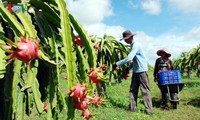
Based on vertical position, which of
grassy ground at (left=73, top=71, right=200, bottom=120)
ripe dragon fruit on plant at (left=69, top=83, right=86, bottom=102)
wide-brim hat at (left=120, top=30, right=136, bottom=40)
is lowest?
grassy ground at (left=73, top=71, right=200, bottom=120)

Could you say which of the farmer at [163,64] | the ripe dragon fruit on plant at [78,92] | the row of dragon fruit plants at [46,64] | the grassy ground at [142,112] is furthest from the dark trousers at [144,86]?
the ripe dragon fruit on plant at [78,92]

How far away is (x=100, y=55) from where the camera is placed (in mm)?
7566

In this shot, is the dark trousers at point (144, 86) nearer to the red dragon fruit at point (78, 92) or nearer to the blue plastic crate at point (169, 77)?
the blue plastic crate at point (169, 77)

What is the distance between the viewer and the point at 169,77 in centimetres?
694

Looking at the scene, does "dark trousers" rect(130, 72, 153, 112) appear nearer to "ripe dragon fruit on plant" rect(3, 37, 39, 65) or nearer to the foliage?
the foliage

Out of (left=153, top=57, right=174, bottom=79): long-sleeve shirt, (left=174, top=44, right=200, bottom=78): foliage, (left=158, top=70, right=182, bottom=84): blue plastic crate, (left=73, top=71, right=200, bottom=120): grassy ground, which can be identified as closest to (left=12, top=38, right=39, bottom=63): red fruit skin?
(left=73, top=71, right=200, bottom=120): grassy ground

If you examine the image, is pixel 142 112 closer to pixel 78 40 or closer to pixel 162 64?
pixel 162 64

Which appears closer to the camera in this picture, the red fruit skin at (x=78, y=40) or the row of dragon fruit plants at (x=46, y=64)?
the row of dragon fruit plants at (x=46, y=64)

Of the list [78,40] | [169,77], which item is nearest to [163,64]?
[169,77]

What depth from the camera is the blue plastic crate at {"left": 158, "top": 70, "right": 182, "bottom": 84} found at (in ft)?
22.6

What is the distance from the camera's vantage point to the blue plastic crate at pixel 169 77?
689 cm

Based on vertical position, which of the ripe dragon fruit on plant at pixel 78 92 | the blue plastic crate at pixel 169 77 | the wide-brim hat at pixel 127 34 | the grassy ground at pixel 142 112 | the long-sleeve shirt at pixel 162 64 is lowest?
the grassy ground at pixel 142 112

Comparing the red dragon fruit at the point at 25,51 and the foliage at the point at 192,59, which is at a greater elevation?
the foliage at the point at 192,59

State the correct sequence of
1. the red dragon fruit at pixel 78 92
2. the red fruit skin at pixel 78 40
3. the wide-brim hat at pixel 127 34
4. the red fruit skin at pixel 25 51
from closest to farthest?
the red fruit skin at pixel 25 51 → the red dragon fruit at pixel 78 92 → the red fruit skin at pixel 78 40 → the wide-brim hat at pixel 127 34
